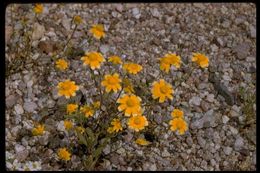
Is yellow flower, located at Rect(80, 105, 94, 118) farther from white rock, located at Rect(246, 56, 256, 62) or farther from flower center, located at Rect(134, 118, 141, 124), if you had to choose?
white rock, located at Rect(246, 56, 256, 62)

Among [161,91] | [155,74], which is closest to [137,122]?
[161,91]

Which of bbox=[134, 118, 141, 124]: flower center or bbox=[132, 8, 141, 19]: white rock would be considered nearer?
bbox=[134, 118, 141, 124]: flower center

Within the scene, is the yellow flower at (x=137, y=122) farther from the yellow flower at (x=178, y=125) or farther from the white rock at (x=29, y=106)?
the white rock at (x=29, y=106)

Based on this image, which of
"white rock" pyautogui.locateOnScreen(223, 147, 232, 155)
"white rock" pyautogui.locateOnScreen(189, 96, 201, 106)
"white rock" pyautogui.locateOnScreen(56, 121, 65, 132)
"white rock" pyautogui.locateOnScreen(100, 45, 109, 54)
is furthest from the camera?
"white rock" pyautogui.locateOnScreen(100, 45, 109, 54)

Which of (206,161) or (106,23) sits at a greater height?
(106,23)

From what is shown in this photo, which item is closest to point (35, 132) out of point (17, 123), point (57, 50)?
point (17, 123)

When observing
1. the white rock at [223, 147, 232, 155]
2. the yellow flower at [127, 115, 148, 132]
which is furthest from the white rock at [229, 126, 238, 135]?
the yellow flower at [127, 115, 148, 132]

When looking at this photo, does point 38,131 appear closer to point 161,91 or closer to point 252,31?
point 161,91

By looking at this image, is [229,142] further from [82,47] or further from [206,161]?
[82,47]

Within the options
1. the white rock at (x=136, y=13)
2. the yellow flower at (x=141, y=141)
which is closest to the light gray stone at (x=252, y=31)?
the white rock at (x=136, y=13)
